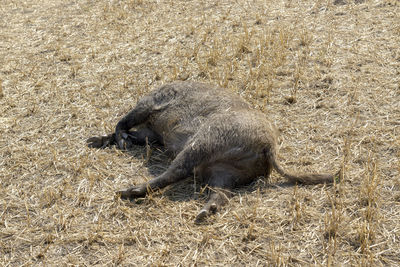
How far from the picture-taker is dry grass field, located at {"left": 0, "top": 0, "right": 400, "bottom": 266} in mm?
3537

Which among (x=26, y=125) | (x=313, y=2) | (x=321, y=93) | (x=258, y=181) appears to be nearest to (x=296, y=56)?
(x=321, y=93)

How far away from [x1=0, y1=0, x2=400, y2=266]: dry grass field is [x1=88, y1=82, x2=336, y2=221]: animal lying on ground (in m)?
0.12

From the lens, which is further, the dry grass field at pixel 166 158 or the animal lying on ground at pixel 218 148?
the animal lying on ground at pixel 218 148

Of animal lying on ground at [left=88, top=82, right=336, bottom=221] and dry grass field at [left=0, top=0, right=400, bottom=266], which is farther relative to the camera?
animal lying on ground at [left=88, top=82, right=336, bottom=221]

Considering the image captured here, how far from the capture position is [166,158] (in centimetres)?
493

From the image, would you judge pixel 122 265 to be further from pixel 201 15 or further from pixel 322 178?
pixel 201 15

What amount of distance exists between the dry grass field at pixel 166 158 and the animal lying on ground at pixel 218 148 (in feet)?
0.40

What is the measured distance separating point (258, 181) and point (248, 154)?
275mm

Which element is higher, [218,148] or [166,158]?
[218,148]

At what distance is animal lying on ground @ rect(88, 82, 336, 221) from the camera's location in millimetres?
4156

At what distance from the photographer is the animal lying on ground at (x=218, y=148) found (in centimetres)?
416

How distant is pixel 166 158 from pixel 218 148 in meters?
0.89

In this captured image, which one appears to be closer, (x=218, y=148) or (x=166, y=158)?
(x=218, y=148)

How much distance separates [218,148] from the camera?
4230 mm
